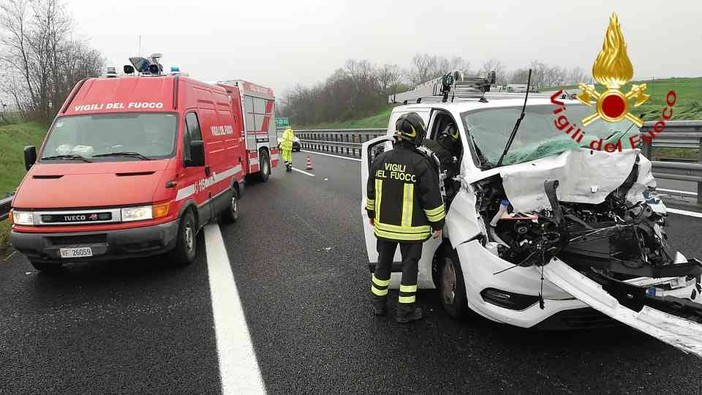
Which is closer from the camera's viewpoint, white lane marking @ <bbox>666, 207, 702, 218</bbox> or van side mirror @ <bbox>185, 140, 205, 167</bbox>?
van side mirror @ <bbox>185, 140, 205, 167</bbox>

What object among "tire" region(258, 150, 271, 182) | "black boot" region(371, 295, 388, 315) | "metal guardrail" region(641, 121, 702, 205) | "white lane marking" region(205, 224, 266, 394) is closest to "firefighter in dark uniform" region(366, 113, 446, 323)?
"black boot" region(371, 295, 388, 315)

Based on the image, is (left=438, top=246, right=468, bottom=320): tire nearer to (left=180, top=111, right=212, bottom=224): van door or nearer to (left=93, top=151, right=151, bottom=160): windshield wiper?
(left=180, top=111, right=212, bottom=224): van door

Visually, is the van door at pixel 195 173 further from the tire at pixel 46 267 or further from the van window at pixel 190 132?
the tire at pixel 46 267

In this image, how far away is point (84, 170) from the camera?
5426mm

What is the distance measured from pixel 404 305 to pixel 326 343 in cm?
74

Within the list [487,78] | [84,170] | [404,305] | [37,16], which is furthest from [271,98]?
[37,16]

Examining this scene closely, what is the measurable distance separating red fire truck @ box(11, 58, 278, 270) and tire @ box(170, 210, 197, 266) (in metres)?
0.01

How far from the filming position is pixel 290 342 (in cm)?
374

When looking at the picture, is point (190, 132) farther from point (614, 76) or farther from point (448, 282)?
point (614, 76)

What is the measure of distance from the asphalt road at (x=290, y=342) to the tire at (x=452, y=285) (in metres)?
0.12

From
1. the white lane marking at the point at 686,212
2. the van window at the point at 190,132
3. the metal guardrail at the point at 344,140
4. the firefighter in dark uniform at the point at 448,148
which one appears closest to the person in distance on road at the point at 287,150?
the metal guardrail at the point at 344,140

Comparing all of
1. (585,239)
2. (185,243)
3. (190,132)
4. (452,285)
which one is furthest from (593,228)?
(190,132)

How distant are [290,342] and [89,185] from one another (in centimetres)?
306

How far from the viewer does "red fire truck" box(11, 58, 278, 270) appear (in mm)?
5039
